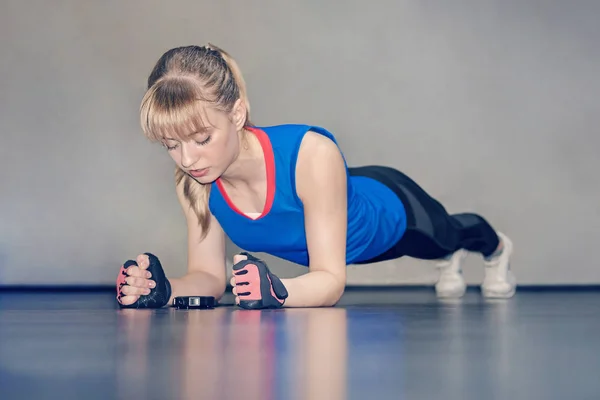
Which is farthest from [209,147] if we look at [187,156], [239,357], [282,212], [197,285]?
[239,357]

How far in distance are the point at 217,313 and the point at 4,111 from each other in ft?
9.48

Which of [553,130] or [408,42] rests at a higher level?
[408,42]

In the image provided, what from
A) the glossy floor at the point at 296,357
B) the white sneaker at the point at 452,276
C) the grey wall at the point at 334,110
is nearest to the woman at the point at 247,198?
the glossy floor at the point at 296,357

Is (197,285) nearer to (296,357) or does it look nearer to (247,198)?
(247,198)

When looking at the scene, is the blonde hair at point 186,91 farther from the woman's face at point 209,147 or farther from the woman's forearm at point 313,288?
the woman's forearm at point 313,288

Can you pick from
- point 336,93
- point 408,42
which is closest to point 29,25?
point 336,93

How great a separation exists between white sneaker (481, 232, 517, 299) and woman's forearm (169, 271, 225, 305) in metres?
1.17

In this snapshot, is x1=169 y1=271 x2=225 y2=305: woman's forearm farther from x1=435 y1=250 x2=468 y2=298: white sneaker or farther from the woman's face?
x1=435 y1=250 x2=468 y2=298: white sneaker

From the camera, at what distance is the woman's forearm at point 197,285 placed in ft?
7.33

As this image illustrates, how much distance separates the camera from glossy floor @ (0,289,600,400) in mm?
870

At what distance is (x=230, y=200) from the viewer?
219 cm

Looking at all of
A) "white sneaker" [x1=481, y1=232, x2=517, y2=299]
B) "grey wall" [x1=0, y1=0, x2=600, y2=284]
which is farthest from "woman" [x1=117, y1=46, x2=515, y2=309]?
"grey wall" [x1=0, y1=0, x2=600, y2=284]

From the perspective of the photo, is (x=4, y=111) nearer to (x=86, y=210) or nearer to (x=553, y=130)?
(x=86, y=210)

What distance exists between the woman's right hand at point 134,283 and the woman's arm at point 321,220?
36cm
